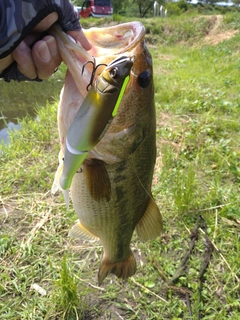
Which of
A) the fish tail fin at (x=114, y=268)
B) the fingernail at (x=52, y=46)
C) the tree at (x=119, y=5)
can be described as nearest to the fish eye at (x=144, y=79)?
the fingernail at (x=52, y=46)

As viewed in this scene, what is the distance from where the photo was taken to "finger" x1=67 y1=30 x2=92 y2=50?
1416mm

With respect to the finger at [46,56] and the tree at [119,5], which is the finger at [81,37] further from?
the tree at [119,5]

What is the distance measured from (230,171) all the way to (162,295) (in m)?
1.69

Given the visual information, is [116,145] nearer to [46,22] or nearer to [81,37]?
[81,37]

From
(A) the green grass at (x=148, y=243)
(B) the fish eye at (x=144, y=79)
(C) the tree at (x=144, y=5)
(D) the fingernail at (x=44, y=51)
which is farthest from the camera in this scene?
(C) the tree at (x=144, y=5)

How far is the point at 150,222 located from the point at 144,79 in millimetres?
863

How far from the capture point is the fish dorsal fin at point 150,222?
194 centimetres

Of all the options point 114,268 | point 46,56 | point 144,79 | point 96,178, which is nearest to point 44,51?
point 46,56

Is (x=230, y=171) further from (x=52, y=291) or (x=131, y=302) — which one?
(x=52, y=291)

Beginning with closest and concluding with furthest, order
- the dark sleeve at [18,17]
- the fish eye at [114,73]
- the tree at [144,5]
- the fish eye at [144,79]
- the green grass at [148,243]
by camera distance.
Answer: the fish eye at [114,73], the dark sleeve at [18,17], the fish eye at [144,79], the green grass at [148,243], the tree at [144,5]

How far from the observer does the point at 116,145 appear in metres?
1.58

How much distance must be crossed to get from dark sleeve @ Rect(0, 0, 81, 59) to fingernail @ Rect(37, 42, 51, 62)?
0.07m

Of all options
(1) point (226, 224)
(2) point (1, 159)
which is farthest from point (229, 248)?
(2) point (1, 159)

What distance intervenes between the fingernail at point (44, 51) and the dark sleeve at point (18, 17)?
0.24 ft
